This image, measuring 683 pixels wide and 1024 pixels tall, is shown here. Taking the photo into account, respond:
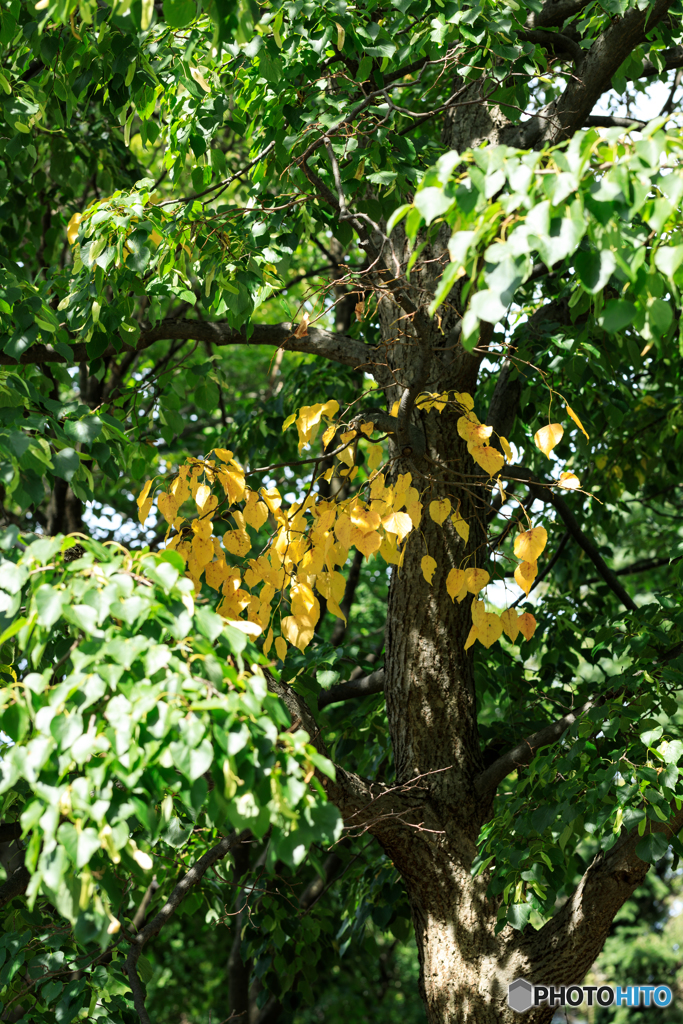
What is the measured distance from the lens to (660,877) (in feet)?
43.0

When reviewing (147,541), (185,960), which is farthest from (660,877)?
(147,541)

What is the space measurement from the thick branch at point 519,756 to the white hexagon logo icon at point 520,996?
671 mm

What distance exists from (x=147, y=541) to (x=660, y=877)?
10361 millimetres

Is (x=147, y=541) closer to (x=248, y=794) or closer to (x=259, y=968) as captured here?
(x=259, y=968)

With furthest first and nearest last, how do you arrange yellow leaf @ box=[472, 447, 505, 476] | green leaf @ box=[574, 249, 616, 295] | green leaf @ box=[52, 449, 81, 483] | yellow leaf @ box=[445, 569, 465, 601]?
yellow leaf @ box=[445, 569, 465, 601], green leaf @ box=[52, 449, 81, 483], yellow leaf @ box=[472, 447, 505, 476], green leaf @ box=[574, 249, 616, 295]

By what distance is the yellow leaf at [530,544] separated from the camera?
7.64ft

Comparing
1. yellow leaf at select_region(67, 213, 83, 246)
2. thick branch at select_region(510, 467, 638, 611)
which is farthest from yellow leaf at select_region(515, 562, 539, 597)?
yellow leaf at select_region(67, 213, 83, 246)

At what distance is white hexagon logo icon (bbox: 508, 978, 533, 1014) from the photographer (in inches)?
126

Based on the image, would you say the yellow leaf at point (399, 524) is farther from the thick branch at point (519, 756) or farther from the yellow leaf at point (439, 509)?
the thick branch at point (519, 756)

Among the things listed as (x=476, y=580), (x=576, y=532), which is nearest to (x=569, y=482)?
(x=476, y=580)

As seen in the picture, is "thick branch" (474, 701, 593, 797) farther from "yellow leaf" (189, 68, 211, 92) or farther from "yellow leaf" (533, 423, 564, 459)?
"yellow leaf" (189, 68, 211, 92)

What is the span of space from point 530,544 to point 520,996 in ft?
6.14

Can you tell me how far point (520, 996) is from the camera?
320 cm

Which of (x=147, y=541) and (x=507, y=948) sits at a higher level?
(x=147, y=541)
